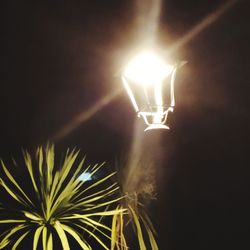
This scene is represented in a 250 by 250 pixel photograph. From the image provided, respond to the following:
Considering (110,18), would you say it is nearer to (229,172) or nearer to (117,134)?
(117,134)

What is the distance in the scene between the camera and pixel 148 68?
189cm

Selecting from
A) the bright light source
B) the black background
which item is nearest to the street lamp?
the bright light source

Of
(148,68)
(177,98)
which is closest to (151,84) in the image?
(148,68)

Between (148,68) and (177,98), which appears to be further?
(177,98)

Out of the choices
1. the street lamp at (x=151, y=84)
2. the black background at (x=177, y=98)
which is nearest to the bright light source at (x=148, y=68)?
the street lamp at (x=151, y=84)

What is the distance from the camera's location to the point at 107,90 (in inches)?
128

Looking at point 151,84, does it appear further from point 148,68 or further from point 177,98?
point 177,98

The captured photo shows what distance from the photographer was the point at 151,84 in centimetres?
194

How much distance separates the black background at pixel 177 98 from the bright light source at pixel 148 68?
0.93 m

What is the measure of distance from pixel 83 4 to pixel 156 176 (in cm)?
170

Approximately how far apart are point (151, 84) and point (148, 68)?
0.10m

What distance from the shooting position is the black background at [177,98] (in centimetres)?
284

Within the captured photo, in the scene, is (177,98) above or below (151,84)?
above

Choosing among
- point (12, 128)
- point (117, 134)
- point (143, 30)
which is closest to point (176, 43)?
point (143, 30)
